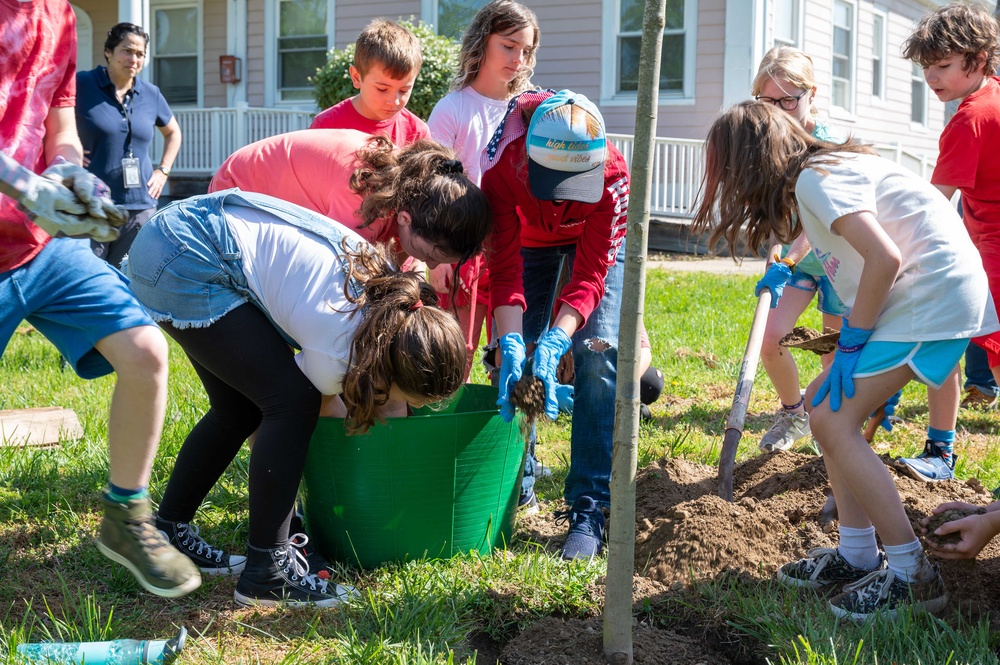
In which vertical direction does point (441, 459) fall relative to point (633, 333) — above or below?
below

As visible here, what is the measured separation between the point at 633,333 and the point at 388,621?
1020 mm

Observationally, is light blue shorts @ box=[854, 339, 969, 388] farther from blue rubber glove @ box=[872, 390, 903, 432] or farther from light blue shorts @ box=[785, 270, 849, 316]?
light blue shorts @ box=[785, 270, 849, 316]

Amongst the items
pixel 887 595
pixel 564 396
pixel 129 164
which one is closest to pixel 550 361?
pixel 564 396

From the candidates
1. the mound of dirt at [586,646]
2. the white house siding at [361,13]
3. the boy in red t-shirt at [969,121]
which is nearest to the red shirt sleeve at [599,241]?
the mound of dirt at [586,646]

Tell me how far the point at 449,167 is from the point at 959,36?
2267 millimetres

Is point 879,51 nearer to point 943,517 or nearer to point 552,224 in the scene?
point 552,224

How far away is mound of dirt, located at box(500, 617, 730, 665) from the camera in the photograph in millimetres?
2281

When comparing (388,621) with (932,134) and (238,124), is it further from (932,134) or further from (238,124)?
(932,134)

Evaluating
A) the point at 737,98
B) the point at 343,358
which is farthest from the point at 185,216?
the point at 737,98

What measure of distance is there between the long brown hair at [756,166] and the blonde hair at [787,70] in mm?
1614

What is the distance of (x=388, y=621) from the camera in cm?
244

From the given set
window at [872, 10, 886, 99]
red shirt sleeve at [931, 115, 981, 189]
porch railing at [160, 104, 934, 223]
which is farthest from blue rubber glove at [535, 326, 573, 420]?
window at [872, 10, 886, 99]

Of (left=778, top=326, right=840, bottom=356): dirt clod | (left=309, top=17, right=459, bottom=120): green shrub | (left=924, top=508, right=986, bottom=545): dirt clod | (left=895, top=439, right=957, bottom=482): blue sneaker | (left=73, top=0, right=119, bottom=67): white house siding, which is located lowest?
(left=895, top=439, right=957, bottom=482): blue sneaker

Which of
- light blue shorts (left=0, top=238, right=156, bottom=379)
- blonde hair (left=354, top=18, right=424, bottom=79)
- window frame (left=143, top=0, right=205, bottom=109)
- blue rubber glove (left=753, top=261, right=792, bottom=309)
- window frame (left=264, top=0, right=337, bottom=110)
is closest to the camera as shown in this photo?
light blue shorts (left=0, top=238, right=156, bottom=379)
